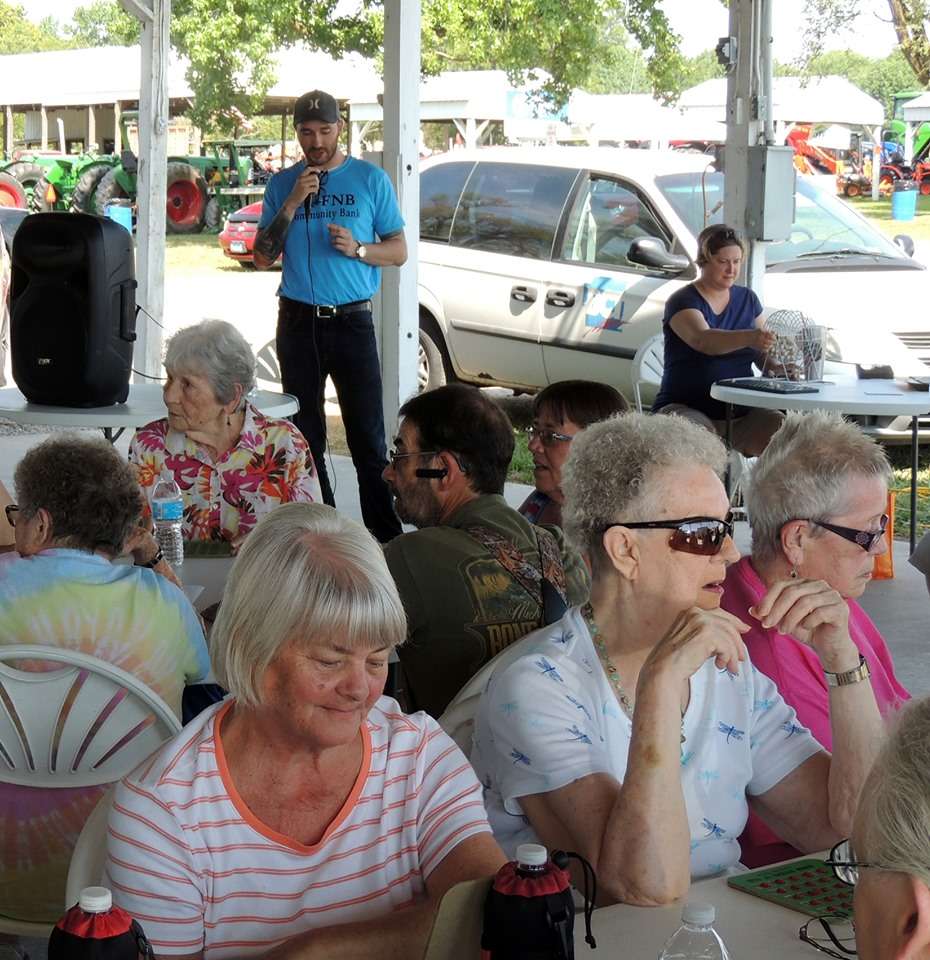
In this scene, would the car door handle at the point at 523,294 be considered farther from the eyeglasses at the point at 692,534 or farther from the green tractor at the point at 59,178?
the green tractor at the point at 59,178

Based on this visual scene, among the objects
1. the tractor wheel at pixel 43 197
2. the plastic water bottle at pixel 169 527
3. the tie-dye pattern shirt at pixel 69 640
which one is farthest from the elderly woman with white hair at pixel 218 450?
the tractor wheel at pixel 43 197

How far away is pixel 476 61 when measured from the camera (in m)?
24.8

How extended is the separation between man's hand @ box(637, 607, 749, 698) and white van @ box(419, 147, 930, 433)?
6075 mm

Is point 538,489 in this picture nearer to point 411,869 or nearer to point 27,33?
point 411,869

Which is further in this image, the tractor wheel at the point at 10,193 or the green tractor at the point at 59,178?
the green tractor at the point at 59,178

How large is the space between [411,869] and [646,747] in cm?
36

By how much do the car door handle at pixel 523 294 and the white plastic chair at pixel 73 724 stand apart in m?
6.79

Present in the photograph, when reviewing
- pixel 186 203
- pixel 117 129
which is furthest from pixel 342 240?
pixel 117 129

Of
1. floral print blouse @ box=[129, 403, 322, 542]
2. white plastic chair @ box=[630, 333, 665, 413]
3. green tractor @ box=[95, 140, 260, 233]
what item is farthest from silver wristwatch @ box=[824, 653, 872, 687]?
green tractor @ box=[95, 140, 260, 233]

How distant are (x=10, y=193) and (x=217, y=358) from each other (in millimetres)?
19353

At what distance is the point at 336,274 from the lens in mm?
6375

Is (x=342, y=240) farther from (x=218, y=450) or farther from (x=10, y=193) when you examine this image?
(x=10, y=193)

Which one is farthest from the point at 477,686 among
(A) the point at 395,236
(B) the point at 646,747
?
(A) the point at 395,236

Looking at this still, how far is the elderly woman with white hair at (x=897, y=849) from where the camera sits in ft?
3.52
